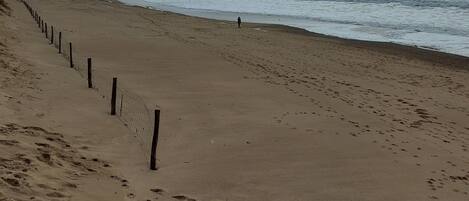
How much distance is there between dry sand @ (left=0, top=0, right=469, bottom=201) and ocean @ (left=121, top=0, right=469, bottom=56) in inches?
458

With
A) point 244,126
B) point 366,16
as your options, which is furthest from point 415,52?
point 366,16

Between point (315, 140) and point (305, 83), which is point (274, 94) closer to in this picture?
point (305, 83)

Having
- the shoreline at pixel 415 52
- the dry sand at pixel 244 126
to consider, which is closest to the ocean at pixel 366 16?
the shoreline at pixel 415 52

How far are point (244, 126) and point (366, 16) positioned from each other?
34485mm

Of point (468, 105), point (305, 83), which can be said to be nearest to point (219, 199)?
point (305, 83)

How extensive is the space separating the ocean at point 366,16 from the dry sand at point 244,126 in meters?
11.6

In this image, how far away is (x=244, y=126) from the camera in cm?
977

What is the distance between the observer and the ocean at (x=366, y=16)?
30484 millimetres

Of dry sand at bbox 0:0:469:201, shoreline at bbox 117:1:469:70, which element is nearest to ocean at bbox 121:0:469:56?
shoreline at bbox 117:1:469:70

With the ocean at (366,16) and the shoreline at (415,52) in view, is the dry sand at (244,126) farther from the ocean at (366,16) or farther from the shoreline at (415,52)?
the ocean at (366,16)

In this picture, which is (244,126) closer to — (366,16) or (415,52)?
(415,52)

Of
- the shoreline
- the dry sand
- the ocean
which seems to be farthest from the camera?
the ocean

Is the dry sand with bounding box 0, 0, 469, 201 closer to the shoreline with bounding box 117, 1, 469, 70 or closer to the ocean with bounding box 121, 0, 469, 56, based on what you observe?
the shoreline with bounding box 117, 1, 469, 70

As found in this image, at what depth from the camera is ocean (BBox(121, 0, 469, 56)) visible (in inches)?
1200
